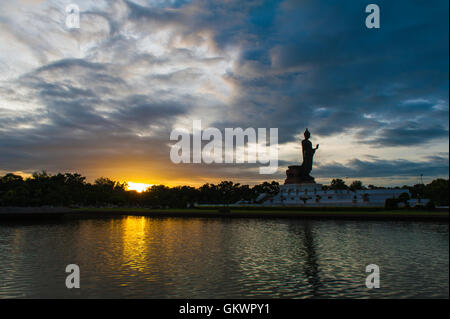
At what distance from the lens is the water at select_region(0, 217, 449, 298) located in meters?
12.2

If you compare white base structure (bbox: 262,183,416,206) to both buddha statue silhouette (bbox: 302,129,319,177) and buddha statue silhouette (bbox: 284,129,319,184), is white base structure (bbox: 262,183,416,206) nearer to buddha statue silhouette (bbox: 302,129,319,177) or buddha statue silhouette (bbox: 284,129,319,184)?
buddha statue silhouette (bbox: 284,129,319,184)

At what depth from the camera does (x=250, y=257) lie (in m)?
18.2

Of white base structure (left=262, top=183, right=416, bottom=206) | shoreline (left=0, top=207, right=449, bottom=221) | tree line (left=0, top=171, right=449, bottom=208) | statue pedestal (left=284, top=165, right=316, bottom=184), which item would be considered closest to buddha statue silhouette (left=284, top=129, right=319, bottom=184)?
statue pedestal (left=284, top=165, right=316, bottom=184)

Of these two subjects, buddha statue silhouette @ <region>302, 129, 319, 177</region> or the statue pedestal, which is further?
buddha statue silhouette @ <region>302, 129, 319, 177</region>

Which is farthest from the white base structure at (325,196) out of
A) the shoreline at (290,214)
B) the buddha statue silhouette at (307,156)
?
the shoreline at (290,214)

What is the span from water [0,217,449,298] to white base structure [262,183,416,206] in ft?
108

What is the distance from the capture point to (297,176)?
2931 inches

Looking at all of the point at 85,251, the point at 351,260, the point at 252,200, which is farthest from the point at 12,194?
the point at 351,260

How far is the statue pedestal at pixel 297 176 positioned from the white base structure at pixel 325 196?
4.71 feet

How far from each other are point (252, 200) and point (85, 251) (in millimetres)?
66302

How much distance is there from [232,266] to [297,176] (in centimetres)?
6036

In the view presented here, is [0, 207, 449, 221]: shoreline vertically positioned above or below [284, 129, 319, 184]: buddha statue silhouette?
below
